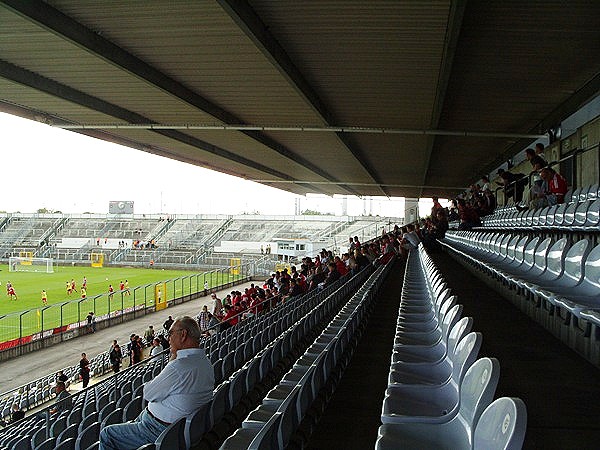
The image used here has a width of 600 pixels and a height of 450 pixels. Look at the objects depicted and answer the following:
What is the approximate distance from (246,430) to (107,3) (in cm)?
539

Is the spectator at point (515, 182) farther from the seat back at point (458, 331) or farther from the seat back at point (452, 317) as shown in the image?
the seat back at point (458, 331)

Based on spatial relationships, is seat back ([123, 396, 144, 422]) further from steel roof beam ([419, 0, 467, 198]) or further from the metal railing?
the metal railing

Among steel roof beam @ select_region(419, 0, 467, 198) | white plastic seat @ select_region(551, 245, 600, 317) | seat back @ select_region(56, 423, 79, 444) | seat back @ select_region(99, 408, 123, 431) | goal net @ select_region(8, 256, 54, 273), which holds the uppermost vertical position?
steel roof beam @ select_region(419, 0, 467, 198)

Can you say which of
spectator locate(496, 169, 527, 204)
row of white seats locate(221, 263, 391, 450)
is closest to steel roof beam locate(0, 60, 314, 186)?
row of white seats locate(221, 263, 391, 450)

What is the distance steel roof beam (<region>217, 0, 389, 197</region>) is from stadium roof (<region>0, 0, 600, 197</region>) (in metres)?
0.03

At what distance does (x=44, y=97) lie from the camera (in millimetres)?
10102

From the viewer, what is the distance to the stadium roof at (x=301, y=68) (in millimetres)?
6180

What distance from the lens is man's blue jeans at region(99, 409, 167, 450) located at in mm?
2541

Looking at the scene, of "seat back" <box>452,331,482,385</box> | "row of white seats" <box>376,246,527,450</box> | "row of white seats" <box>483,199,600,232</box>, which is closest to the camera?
"row of white seats" <box>376,246,527,450</box>

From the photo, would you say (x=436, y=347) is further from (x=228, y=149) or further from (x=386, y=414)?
(x=228, y=149)

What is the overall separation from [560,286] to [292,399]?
187 centimetres

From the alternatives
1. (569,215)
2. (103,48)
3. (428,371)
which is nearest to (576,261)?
(428,371)

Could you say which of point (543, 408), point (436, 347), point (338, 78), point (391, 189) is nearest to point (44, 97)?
point (338, 78)

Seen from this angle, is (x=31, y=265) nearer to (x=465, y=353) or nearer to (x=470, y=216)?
(x=470, y=216)
